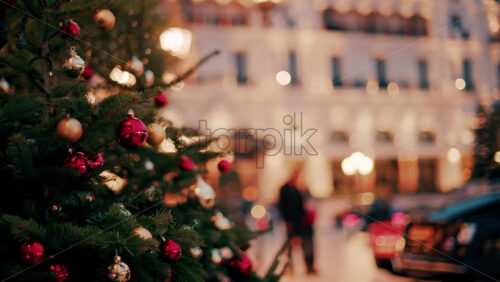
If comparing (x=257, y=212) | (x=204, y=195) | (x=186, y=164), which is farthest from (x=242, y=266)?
(x=257, y=212)

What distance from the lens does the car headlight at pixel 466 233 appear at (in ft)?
16.5

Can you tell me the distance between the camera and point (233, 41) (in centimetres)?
2169

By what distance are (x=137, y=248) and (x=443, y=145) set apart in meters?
25.0

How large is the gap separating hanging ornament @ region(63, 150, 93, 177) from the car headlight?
4.82 metres

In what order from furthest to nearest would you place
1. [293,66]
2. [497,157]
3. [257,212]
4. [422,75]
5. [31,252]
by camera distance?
[422,75]
[293,66]
[257,212]
[497,157]
[31,252]

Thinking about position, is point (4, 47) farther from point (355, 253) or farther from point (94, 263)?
point (355, 253)

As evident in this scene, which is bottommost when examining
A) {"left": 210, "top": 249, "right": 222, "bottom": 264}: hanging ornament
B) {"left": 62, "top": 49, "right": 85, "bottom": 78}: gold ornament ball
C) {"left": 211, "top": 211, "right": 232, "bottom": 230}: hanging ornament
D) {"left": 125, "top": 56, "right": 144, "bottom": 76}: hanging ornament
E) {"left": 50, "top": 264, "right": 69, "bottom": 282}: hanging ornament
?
{"left": 210, "top": 249, "right": 222, "bottom": 264}: hanging ornament

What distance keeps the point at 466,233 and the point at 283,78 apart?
1740 cm

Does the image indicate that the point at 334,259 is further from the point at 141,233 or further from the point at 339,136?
the point at 339,136

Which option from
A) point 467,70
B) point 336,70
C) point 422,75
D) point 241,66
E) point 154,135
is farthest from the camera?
point 467,70

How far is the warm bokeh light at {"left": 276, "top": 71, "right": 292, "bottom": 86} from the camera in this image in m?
21.8

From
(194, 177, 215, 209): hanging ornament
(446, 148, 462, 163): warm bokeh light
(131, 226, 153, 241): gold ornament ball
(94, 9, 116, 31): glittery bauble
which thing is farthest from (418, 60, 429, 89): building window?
(131, 226, 153, 241): gold ornament ball

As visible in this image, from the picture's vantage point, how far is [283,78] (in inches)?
862

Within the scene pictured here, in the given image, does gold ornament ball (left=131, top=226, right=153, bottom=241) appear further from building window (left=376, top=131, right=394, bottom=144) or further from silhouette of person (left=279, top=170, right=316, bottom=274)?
building window (left=376, top=131, right=394, bottom=144)
